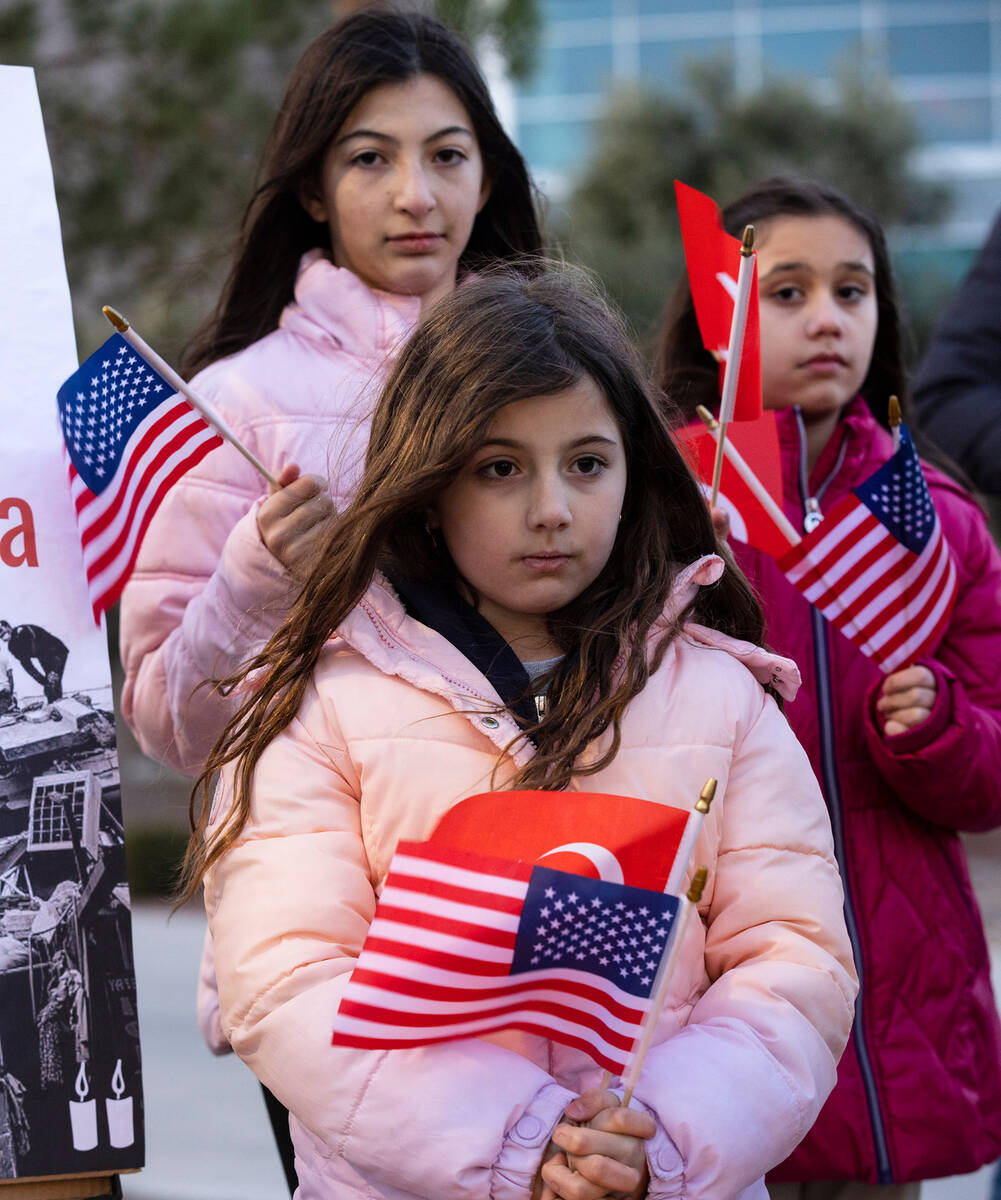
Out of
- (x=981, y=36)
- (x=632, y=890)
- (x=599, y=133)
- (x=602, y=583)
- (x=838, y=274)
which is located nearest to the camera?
(x=632, y=890)

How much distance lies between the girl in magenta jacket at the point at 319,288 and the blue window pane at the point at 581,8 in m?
26.2

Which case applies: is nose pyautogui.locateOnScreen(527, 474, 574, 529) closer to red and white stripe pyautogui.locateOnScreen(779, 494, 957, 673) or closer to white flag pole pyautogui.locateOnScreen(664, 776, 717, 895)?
white flag pole pyautogui.locateOnScreen(664, 776, 717, 895)

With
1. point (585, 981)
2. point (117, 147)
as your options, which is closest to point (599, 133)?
point (117, 147)

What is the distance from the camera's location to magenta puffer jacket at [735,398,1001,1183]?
269 centimetres

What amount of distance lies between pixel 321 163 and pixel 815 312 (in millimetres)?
920

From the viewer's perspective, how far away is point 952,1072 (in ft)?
9.05

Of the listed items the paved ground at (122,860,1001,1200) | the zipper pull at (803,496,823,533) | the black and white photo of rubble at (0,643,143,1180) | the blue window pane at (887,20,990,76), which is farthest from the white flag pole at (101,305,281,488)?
the blue window pane at (887,20,990,76)

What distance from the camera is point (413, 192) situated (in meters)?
2.81

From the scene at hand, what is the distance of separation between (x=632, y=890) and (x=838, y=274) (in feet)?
5.42

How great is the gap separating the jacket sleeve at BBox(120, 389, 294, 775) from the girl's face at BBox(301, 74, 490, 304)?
16.1 inches

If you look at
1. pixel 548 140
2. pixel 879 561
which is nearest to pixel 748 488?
pixel 879 561

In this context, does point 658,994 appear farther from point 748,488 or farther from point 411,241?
point 411,241

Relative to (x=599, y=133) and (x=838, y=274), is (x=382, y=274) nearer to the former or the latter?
(x=838, y=274)

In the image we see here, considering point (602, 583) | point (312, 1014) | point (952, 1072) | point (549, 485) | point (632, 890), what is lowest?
point (952, 1072)
